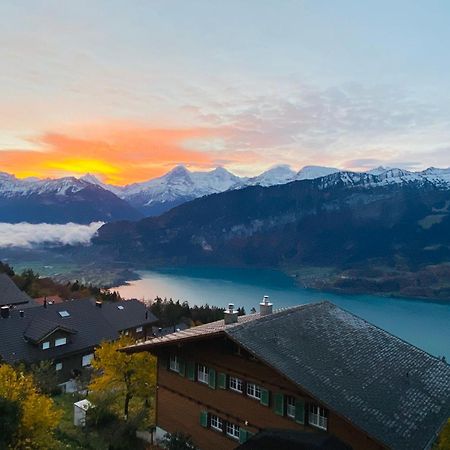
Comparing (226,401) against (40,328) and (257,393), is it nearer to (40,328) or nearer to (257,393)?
(257,393)

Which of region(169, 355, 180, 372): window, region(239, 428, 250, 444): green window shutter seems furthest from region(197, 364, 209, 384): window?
region(239, 428, 250, 444): green window shutter

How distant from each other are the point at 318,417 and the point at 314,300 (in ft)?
413

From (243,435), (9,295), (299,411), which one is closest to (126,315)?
(9,295)

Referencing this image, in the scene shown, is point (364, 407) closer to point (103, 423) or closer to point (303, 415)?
point (303, 415)

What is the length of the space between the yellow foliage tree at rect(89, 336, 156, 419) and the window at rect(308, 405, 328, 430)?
31.7ft

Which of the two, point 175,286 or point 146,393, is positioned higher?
point 146,393

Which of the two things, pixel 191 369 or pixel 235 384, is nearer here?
pixel 235 384

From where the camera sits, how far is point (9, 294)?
48344mm

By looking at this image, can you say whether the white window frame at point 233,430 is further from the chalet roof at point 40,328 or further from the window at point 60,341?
the window at point 60,341

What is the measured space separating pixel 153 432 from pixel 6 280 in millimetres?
34944

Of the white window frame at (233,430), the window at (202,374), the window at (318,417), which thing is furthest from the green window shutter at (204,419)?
the window at (318,417)

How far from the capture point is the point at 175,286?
6703 inches

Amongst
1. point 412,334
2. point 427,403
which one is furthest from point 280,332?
point 412,334

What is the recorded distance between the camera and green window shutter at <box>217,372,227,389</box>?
1836cm
